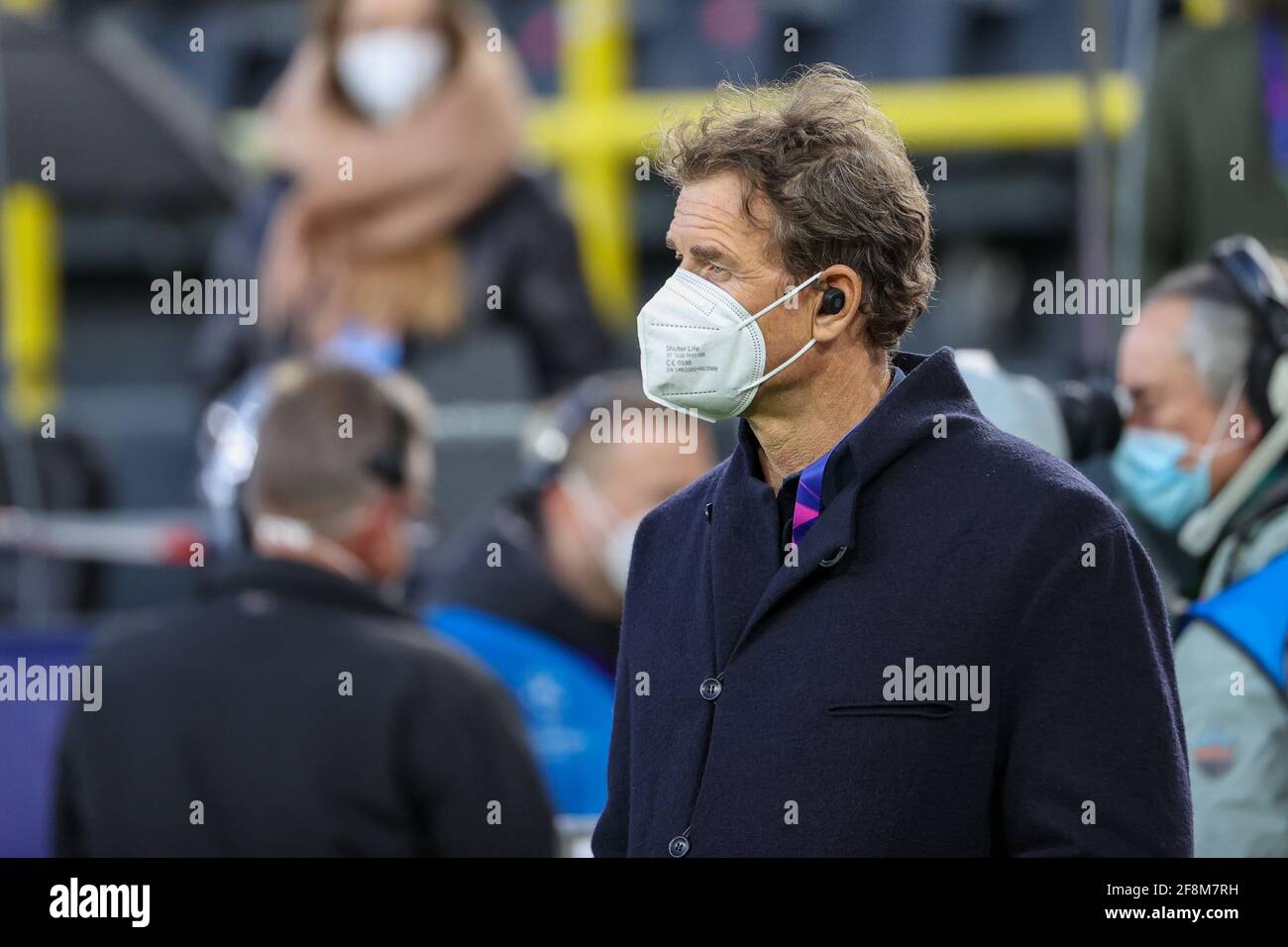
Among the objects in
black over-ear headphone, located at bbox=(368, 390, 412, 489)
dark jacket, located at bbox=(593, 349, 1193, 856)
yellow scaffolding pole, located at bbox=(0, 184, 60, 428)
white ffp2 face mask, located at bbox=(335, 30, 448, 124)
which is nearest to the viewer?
dark jacket, located at bbox=(593, 349, 1193, 856)

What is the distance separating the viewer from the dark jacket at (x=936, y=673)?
201 centimetres

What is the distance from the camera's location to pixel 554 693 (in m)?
4.38

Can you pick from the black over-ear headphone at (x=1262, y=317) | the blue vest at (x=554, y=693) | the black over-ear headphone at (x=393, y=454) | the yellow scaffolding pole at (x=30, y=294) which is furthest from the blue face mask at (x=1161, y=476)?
the yellow scaffolding pole at (x=30, y=294)

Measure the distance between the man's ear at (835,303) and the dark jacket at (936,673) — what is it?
0.09 metres

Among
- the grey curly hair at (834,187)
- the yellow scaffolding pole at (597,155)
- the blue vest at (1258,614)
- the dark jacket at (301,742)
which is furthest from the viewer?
the yellow scaffolding pole at (597,155)

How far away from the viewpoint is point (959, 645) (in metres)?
2.02

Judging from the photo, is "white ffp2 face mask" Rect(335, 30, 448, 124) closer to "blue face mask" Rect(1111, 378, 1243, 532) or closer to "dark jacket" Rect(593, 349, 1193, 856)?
"blue face mask" Rect(1111, 378, 1243, 532)

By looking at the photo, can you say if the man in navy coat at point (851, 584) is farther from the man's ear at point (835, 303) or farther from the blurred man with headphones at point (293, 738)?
the blurred man with headphones at point (293, 738)

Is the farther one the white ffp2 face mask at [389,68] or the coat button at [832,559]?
the white ffp2 face mask at [389,68]

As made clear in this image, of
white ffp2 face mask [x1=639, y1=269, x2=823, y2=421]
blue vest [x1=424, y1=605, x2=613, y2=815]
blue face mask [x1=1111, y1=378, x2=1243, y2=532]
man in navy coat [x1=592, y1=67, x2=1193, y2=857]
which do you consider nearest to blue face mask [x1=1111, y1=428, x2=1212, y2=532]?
blue face mask [x1=1111, y1=378, x2=1243, y2=532]

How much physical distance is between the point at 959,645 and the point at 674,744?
1.13 feet

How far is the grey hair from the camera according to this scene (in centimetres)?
298
